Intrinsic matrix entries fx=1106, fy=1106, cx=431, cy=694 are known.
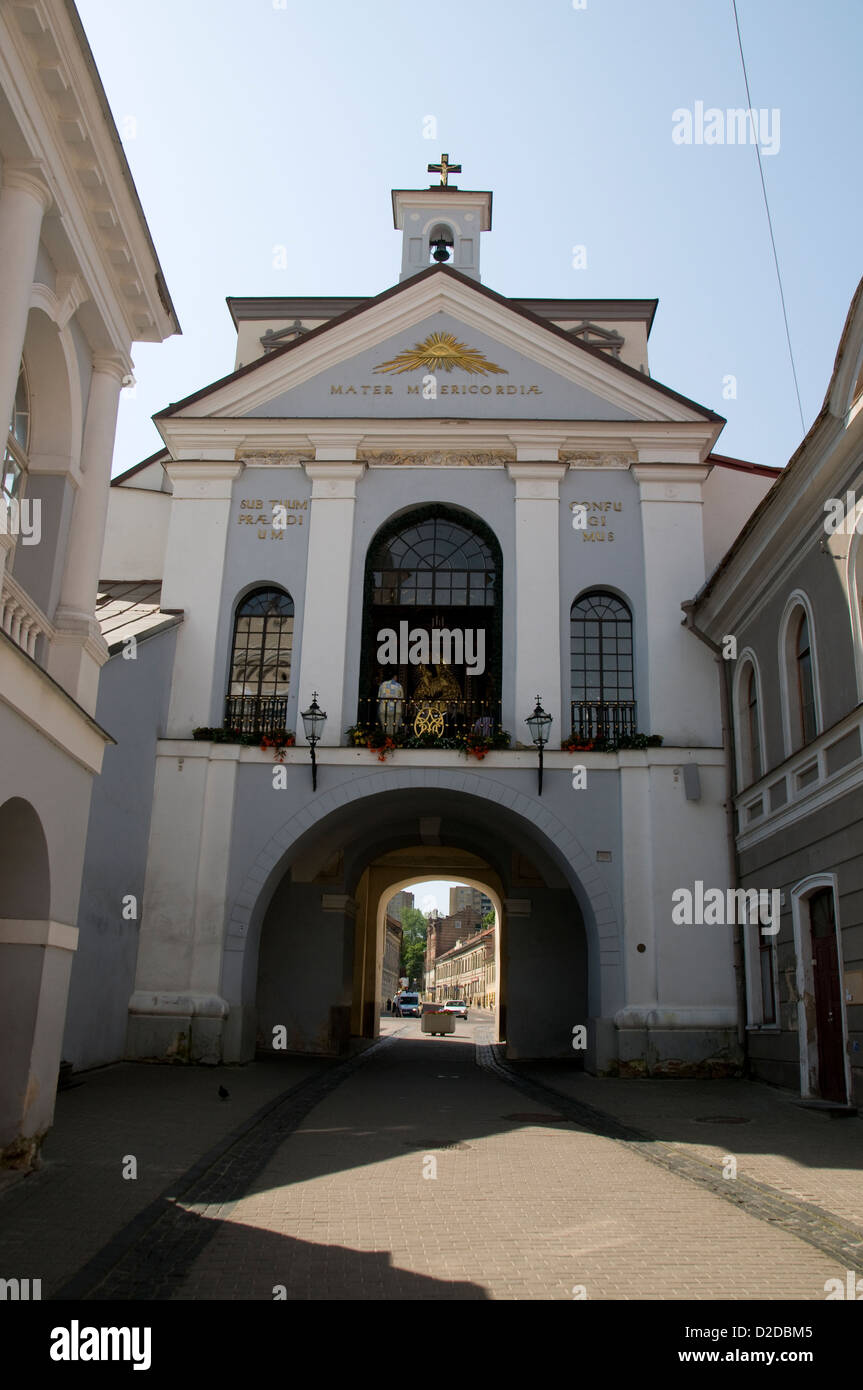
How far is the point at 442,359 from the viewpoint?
2100 centimetres

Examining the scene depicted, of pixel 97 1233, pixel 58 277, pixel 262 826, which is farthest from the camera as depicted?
pixel 262 826

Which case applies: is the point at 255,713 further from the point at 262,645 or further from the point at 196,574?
the point at 196,574

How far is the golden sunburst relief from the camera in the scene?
20.8m

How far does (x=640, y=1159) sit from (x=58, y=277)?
29.9 ft

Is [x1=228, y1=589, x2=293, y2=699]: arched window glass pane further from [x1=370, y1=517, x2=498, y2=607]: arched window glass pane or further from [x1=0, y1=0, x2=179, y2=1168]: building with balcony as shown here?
Result: [x1=0, y1=0, x2=179, y2=1168]: building with balcony

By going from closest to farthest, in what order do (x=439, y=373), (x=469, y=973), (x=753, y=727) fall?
(x=753, y=727), (x=439, y=373), (x=469, y=973)

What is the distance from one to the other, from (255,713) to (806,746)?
9.30m

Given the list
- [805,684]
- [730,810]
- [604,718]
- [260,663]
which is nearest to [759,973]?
[730,810]

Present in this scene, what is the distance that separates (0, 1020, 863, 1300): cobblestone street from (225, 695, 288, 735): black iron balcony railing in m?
6.62

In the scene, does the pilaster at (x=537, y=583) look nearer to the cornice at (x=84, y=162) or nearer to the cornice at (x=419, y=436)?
the cornice at (x=419, y=436)

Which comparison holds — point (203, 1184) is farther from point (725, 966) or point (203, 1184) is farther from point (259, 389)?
point (259, 389)

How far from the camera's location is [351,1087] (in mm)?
16000

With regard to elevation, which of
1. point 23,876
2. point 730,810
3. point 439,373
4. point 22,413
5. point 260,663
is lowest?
point 23,876
